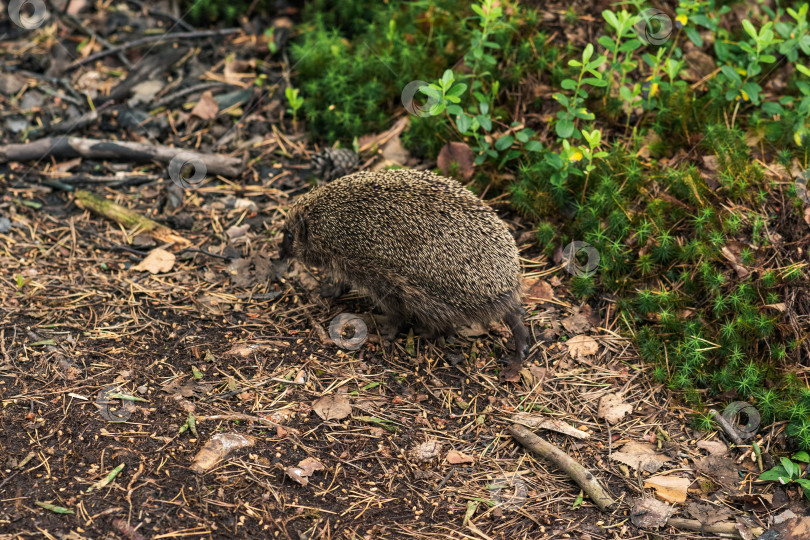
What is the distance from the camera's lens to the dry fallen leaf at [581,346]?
547 cm

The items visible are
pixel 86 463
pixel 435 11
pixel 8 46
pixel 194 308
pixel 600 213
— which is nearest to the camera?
pixel 86 463

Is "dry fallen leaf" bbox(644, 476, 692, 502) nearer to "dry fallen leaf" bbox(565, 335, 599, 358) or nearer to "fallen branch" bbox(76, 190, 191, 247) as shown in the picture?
"dry fallen leaf" bbox(565, 335, 599, 358)

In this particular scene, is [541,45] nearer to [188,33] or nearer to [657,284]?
[657,284]

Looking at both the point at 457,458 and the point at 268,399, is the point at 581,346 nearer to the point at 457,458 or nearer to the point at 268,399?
the point at 457,458

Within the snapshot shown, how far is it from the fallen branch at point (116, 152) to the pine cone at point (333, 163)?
2.50 feet

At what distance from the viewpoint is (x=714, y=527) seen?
14.1 feet

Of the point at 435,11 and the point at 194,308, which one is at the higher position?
the point at 435,11

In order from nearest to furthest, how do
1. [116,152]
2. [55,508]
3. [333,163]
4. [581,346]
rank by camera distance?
[55,508], [581,346], [333,163], [116,152]

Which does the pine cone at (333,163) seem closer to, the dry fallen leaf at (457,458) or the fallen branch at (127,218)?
the fallen branch at (127,218)

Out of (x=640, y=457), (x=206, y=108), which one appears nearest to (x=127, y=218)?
(x=206, y=108)

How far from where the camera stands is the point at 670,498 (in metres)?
4.49

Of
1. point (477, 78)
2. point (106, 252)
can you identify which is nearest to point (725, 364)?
point (477, 78)

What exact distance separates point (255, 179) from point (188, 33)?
2.28 meters

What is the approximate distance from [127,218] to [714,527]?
5.06 metres
